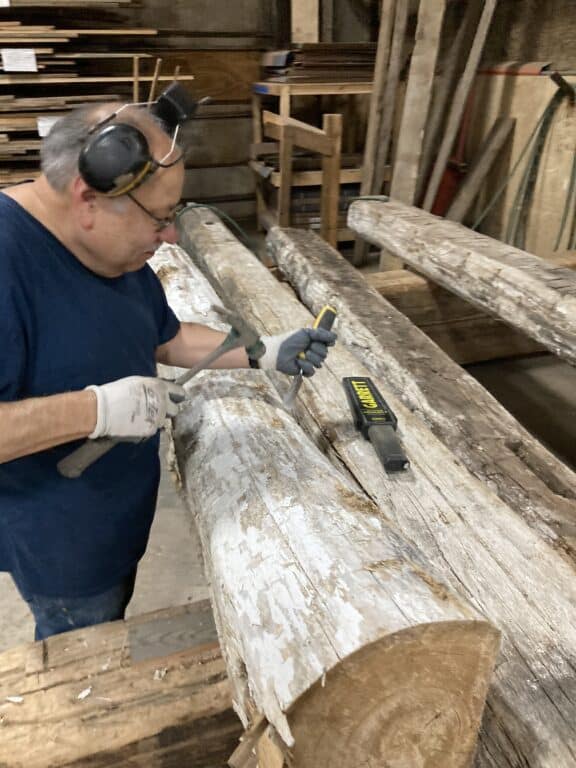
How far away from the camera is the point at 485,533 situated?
1772 millimetres

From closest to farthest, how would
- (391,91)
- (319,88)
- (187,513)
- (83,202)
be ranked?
(83,202)
(187,513)
(391,91)
(319,88)

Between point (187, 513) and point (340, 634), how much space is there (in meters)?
2.01

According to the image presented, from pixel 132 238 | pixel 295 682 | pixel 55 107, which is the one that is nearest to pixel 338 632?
pixel 295 682

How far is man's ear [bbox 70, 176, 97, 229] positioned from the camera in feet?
4.57

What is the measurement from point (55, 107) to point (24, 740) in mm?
5157

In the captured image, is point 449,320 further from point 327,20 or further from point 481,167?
point 327,20

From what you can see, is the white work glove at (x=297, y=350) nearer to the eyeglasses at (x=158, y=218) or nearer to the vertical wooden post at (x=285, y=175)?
the eyeglasses at (x=158, y=218)

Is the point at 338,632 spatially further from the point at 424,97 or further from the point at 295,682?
the point at 424,97

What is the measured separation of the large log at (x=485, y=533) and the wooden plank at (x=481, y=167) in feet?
10.8

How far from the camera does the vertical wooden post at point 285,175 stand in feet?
17.4

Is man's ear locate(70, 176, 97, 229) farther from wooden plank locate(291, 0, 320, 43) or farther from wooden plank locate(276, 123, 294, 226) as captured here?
wooden plank locate(291, 0, 320, 43)

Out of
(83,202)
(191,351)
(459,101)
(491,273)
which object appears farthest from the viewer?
(459,101)

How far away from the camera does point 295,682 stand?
3.41ft

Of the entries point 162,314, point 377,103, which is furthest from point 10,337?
point 377,103
